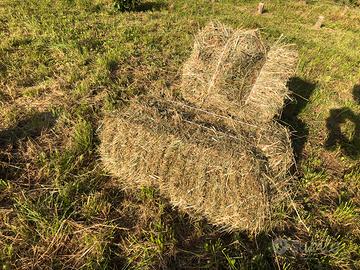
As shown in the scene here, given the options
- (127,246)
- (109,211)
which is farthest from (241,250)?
(109,211)

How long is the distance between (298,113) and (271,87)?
1.73 meters

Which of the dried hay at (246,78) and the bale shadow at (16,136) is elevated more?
the dried hay at (246,78)

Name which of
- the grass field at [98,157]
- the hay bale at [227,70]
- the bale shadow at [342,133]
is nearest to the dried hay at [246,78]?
the hay bale at [227,70]

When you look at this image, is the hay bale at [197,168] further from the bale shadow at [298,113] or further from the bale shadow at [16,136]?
the bale shadow at [298,113]

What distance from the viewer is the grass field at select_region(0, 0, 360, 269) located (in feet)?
12.2

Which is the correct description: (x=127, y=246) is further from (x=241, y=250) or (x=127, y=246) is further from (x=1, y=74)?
(x=1, y=74)

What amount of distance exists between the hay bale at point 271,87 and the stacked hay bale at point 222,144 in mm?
17

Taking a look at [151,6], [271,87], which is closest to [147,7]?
[151,6]

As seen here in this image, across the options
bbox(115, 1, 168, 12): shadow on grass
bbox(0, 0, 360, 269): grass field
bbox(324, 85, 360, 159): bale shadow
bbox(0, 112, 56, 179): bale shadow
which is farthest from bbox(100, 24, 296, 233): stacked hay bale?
Result: bbox(115, 1, 168, 12): shadow on grass

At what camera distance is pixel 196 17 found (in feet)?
36.9

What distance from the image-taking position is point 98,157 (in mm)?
4926

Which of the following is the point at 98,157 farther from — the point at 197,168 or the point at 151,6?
the point at 151,6

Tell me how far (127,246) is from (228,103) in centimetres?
290

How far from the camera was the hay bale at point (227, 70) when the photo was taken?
17.5 ft
